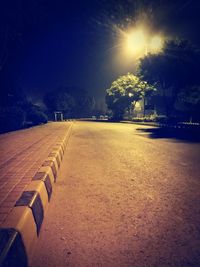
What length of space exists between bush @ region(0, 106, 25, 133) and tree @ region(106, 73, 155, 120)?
27.4 metres

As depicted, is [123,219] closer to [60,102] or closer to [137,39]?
[137,39]

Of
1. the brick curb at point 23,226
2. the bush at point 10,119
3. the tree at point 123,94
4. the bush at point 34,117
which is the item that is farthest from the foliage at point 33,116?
the brick curb at point 23,226

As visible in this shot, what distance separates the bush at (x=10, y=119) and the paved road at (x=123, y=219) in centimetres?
1176

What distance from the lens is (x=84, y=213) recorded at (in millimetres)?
3018

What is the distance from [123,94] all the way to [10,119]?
98.7 feet

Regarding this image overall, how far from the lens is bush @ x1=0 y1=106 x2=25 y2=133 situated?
49.9 feet

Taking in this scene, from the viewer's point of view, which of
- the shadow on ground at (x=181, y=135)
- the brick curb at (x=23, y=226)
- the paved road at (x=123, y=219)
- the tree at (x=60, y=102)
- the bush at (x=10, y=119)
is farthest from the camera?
the tree at (x=60, y=102)

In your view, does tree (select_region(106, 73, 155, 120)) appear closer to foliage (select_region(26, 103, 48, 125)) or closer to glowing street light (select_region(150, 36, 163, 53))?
glowing street light (select_region(150, 36, 163, 53))

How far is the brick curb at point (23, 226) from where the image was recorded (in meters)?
1.83

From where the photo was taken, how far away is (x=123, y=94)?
141 ft

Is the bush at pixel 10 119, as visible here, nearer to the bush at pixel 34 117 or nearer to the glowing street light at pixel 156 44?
the bush at pixel 34 117

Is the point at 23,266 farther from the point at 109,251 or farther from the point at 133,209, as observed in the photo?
the point at 133,209

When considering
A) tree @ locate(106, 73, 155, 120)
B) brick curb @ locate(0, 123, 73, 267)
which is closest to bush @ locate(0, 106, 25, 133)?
brick curb @ locate(0, 123, 73, 267)

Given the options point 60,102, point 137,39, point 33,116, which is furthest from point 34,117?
point 60,102
